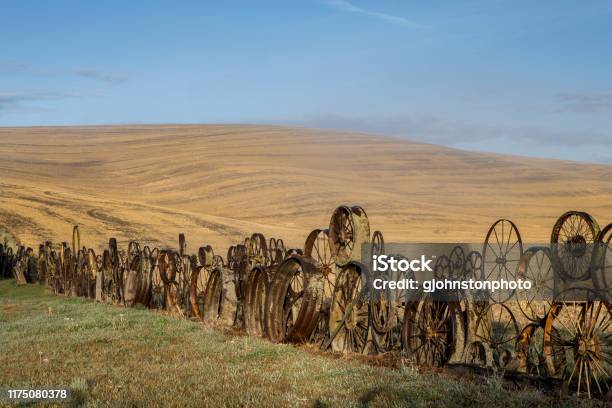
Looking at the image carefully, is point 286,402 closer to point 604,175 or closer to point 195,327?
point 195,327

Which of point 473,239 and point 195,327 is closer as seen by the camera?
point 195,327

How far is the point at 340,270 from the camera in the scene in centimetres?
1096

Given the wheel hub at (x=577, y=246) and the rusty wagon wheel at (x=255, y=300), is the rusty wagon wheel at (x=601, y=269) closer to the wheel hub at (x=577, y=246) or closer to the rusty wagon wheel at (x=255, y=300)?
the wheel hub at (x=577, y=246)

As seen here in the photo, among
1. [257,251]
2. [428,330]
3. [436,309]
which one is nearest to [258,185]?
[257,251]

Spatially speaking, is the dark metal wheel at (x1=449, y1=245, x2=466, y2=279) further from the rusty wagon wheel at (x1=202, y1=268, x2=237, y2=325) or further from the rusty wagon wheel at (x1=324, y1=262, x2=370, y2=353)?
the rusty wagon wheel at (x1=202, y1=268, x2=237, y2=325)

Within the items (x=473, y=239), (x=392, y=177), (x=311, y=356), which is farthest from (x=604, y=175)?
(x=311, y=356)

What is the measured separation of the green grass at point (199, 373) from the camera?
661 centimetres

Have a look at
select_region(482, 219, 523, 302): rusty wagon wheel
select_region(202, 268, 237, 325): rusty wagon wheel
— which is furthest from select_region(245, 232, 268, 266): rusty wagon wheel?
select_region(482, 219, 523, 302): rusty wagon wheel

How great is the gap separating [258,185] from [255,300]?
162 ft

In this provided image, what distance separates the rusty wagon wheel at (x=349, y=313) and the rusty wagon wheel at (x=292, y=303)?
11.3 inches

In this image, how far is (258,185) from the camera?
201ft

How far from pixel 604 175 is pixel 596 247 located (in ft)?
253

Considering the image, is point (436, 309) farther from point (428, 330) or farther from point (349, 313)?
point (349, 313)

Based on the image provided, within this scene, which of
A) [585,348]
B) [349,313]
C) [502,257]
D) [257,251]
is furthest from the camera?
[257,251]
